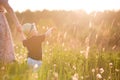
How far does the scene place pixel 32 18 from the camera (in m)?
16.5

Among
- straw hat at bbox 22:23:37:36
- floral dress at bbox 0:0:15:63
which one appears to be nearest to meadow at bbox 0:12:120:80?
floral dress at bbox 0:0:15:63

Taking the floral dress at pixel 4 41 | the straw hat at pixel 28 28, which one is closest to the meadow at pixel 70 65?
the floral dress at pixel 4 41

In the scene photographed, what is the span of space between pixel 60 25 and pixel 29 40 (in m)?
8.87

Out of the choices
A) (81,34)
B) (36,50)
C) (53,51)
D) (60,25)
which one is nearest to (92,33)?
(81,34)

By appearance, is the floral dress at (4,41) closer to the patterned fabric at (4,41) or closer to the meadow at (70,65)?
the patterned fabric at (4,41)

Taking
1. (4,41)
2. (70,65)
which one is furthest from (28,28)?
(70,65)

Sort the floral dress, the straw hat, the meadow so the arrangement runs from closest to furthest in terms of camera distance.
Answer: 1. the meadow
2. the straw hat
3. the floral dress

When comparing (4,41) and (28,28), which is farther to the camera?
(4,41)

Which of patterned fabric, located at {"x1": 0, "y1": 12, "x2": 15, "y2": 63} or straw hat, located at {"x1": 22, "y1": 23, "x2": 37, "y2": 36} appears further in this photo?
patterned fabric, located at {"x1": 0, "y1": 12, "x2": 15, "y2": 63}

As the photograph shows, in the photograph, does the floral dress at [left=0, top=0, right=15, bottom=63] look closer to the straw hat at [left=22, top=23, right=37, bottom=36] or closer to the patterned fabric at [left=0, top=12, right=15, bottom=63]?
the patterned fabric at [left=0, top=12, right=15, bottom=63]

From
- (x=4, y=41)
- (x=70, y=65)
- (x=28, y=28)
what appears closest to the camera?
(x=28, y=28)

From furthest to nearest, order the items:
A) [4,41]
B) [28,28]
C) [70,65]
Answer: [70,65], [4,41], [28,28]

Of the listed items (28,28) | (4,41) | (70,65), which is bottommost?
(70,65)

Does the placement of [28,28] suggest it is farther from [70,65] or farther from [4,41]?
[70,65]
